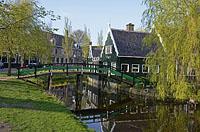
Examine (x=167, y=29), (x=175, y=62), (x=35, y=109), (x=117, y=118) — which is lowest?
(x=117, y=118)

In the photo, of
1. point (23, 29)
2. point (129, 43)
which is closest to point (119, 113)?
point (23, 29)

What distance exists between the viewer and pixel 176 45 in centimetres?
2042

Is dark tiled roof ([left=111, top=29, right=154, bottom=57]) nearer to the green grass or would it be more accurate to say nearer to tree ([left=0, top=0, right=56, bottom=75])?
tree ([left=0, top=0, right=56, bottom=75])

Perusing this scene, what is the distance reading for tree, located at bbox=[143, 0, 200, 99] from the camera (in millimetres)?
19859

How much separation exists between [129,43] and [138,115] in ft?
68.1

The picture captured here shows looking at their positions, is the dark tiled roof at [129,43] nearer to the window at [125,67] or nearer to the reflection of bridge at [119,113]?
the window at [125,67]

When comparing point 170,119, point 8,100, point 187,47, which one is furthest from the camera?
point 187,47

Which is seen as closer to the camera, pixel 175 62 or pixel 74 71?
pixel 175 62

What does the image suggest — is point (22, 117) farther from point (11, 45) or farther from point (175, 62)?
Result: point (11, 45)

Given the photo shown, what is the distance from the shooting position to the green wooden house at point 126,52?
123 feet

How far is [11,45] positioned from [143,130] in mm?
15442

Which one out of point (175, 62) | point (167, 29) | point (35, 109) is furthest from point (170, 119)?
point (35, 109)

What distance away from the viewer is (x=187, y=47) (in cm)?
1988

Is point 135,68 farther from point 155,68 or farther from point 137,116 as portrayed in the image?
point 137,116
